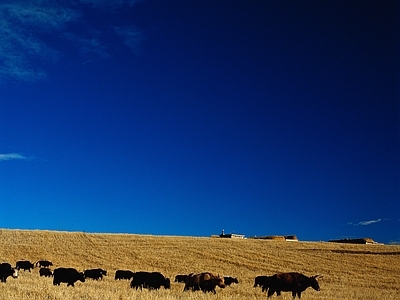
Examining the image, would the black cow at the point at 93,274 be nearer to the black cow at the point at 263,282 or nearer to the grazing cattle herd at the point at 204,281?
the grazing cattle herd at the point at 204,281

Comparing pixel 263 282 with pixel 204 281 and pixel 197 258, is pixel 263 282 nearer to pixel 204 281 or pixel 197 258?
pixel 204 281

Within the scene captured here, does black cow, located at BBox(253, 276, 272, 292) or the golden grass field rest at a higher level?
the golden grass field

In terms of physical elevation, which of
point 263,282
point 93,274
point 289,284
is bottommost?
point 289,284

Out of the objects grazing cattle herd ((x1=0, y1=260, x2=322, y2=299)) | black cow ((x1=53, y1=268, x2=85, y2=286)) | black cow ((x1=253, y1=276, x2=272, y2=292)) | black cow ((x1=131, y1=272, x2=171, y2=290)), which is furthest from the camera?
black cow ((x1=53, y1=268, x2=85, y2=286))

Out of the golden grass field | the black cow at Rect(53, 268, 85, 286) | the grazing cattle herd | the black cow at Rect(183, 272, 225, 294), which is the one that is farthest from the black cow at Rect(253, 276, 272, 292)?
the black cow at Rect(53, 268, 85, 286)

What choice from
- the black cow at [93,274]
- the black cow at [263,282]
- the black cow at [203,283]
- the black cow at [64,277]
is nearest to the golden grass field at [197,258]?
the black cow at [93,274]

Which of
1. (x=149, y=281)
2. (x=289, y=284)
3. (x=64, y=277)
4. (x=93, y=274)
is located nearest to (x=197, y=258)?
(x=93, y=274)

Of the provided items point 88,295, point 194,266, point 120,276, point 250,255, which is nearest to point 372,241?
point 250,255

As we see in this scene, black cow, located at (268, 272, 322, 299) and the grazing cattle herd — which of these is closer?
black cow, located at (268, 272, 322, 299)

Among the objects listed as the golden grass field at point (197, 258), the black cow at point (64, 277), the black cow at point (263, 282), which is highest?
the golden grass field at point (197, 258)

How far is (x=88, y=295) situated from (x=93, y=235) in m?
53.6

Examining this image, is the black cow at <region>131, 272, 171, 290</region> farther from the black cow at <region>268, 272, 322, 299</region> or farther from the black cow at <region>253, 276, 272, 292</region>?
the black cow at <region>268, 272, 322, 299</region>

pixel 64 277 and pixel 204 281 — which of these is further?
pixel 64 277

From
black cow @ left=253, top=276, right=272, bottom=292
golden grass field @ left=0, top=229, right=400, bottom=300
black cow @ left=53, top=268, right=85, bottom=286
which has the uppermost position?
golden grass field @ left=0, top=229, right=400, bottom=300
